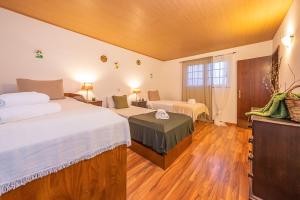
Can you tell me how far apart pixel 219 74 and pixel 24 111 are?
4774 mm

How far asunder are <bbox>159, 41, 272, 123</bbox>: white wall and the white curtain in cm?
7

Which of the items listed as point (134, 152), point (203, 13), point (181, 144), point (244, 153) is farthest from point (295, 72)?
point (134, 152)

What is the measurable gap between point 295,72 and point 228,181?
5.45ft

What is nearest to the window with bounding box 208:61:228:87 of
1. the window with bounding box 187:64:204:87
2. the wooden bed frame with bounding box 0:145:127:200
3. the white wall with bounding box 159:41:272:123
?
the white wall with bounding box 159:41:272:123

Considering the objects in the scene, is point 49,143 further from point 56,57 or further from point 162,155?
point 56,57

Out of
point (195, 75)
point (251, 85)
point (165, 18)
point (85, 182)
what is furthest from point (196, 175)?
point (195, 75)

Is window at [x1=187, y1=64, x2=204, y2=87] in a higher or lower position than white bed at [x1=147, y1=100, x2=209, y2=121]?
higher

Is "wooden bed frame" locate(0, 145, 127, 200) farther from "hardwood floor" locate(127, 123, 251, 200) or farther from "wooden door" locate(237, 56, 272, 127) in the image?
"wooden door" locate(237, 56, 272, 127)

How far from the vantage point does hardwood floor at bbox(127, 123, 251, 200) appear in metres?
1.47

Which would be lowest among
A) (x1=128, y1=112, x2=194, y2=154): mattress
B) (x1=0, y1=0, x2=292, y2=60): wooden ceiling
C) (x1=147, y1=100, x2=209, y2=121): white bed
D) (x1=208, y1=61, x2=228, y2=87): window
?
(x1=128, y1=112, x2=194, y2=154): mattress

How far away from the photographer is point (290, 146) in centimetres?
108

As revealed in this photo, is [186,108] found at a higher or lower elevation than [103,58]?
lower

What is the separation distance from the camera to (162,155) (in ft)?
6.33

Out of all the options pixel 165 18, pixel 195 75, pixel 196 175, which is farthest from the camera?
pixel 195 75
